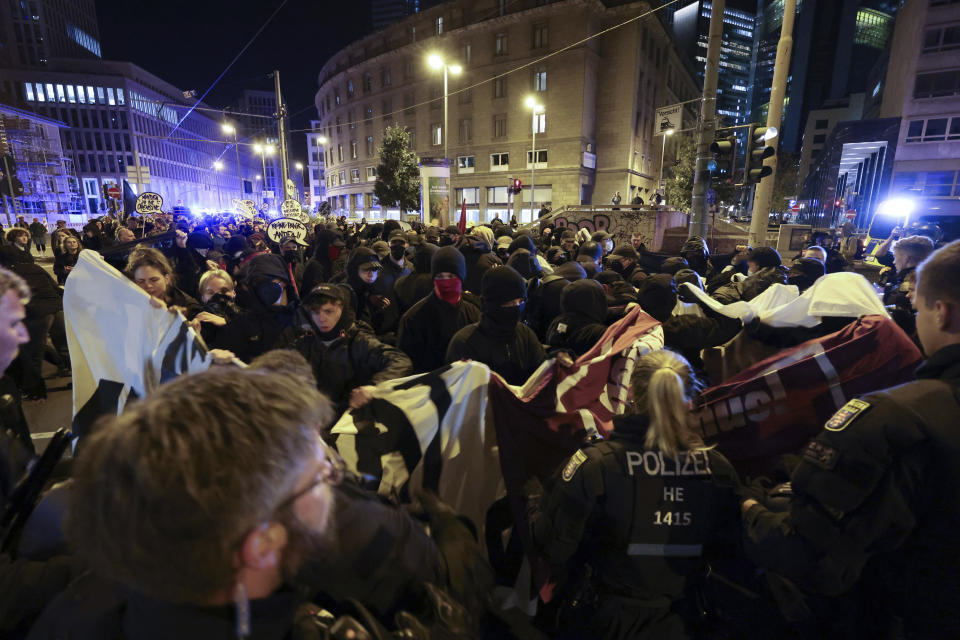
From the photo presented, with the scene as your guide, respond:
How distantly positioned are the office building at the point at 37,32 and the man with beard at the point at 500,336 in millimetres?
96987

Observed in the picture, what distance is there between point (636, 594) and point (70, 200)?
255ft

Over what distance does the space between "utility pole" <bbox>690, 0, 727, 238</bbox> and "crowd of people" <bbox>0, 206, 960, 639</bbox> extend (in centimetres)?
681

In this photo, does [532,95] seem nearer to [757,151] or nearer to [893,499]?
[757,151]

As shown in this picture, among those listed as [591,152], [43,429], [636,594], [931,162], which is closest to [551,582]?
[636,594]

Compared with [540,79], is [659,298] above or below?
below

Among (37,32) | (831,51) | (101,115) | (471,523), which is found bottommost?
(471,523)

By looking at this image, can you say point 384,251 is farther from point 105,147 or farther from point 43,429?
point 105,147

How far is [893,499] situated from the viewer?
1.54 metres

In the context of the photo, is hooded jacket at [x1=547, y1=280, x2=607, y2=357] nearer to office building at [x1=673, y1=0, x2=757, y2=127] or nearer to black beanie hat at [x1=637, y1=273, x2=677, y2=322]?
black beanie hat at [x1=637, y1=273, x2=677, y2=322]

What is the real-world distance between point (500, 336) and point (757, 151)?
311 inches

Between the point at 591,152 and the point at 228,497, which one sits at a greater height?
the point at 591,152

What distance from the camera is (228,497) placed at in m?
0.83

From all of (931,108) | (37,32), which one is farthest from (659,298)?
(37,32)

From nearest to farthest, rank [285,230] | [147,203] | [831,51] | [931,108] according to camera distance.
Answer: [285,230] < [147,203] < [931,108] < [831,51]
